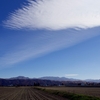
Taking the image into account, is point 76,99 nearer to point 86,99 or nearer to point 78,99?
point 78,99

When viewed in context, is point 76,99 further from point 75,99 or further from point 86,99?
point 86,99

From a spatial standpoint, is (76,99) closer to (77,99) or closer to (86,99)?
(77,99)

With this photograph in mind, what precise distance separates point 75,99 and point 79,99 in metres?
0.64

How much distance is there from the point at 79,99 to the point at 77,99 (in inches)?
13.1

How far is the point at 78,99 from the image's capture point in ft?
107

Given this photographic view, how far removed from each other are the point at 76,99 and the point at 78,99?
39 centimetres

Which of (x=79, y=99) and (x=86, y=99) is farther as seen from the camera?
(x=79, y=99)

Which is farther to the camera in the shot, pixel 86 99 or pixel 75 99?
pixel 75 99

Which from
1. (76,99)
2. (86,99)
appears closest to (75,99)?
(76,99)

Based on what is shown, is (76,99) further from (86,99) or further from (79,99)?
(86,99)

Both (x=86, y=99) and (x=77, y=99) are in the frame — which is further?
(x=77, y=99)

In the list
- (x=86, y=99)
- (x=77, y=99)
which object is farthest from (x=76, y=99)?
(x=86, y=99)

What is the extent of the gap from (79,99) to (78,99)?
1.02 ft

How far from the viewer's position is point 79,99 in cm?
3272
